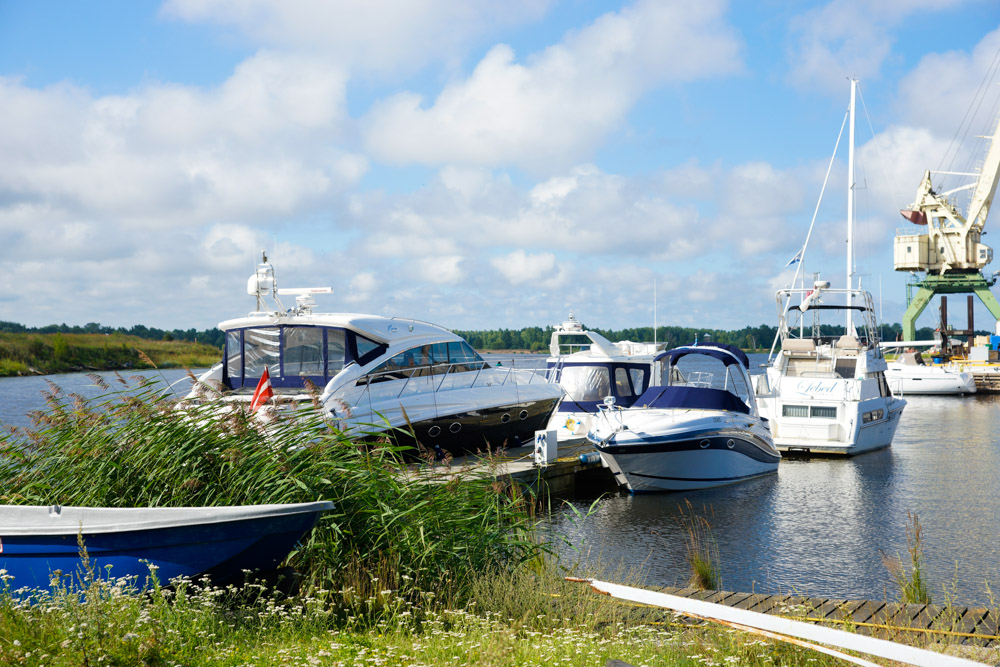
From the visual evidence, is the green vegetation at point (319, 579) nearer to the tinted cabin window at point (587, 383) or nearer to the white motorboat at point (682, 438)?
the white motorboat at point (682, 438)

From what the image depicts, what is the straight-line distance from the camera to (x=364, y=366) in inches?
602

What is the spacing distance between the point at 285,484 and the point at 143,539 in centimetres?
126

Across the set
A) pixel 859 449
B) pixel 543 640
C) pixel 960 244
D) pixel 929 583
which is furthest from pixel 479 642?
pixel 960 244

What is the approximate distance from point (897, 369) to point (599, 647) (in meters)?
52.6

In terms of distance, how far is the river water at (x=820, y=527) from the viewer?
11469 mm

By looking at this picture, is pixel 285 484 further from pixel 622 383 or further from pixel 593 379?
pixel 622 383

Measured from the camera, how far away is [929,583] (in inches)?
442

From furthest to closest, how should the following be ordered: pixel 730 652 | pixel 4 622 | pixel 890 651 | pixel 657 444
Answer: pixel 657 444 < pixel 730 652 < pixel 4 622 < pixel 890 651

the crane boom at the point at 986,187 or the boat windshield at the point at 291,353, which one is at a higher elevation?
the crane boom at the point at 986,187

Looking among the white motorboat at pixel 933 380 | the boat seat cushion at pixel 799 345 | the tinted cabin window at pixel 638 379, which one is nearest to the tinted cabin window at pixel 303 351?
the tinted cabin window at pixel 638 379

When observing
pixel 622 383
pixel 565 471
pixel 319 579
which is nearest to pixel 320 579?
pixel 319 579

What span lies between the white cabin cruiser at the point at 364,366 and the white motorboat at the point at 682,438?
295 cm

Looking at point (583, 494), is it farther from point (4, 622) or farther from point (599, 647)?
point (4, 622)

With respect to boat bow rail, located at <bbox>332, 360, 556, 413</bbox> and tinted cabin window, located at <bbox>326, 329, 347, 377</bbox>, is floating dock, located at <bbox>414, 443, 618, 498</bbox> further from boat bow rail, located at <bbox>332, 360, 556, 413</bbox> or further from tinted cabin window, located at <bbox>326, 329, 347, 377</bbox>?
tinted cabin window, located at <bbox>326, 329, 347, 377</bbox>
